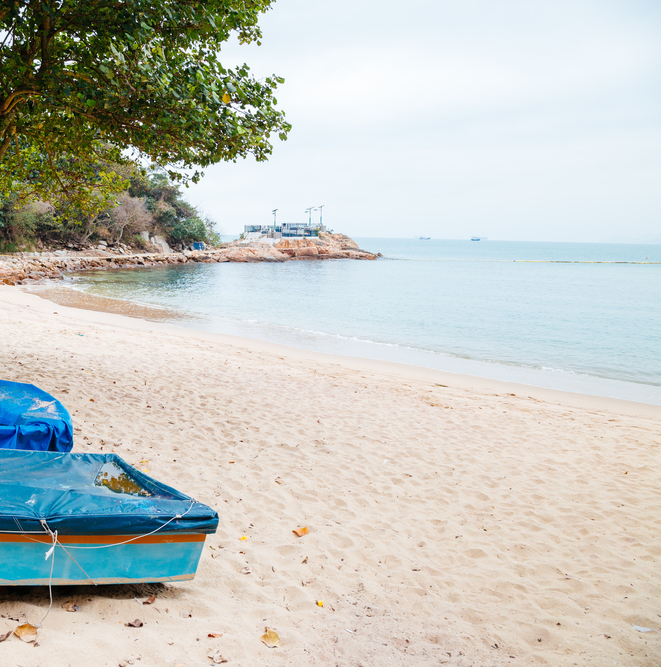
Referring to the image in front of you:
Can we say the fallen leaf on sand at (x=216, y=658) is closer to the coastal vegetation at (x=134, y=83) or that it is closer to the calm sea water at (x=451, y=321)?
the coastal vegetation at (x=134, y=83)

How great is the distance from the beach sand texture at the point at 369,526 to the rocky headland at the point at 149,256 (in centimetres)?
2570

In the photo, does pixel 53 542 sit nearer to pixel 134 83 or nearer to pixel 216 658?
pixel 216 658

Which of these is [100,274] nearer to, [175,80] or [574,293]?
[175,80]

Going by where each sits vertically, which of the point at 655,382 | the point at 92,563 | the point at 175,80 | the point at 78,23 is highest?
the point at 78,23

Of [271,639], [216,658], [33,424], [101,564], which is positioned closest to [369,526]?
[271,639]

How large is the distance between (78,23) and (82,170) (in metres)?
3.35

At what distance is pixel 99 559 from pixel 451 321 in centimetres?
2214

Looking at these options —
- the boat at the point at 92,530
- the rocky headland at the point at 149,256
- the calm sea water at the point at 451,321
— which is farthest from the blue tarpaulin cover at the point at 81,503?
the rocky headland at the point at 149,256

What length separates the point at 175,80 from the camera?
597 cm

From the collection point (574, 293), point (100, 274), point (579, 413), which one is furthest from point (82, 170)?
point (574, 293)

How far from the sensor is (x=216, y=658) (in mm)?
2625

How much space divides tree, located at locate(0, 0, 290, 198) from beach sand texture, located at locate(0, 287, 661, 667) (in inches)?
154

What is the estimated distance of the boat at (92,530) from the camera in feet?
8.80

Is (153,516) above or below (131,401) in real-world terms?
above
